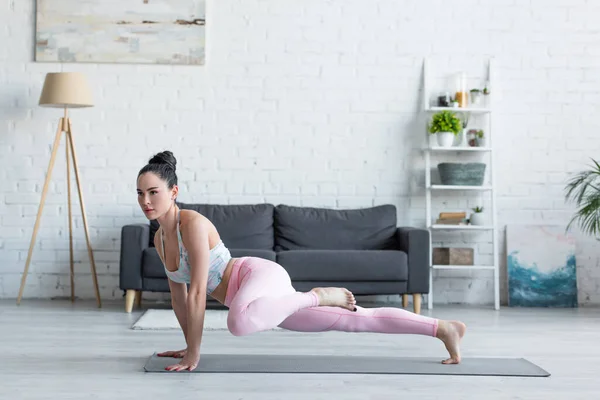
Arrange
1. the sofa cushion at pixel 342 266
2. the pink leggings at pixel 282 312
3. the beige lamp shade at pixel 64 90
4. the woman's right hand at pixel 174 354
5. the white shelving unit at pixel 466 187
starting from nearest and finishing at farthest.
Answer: the pink leggings at pixel 282 312 → the woman's right hand at pixel 174 354 → the sofa cushion at pixel 342 266 → the beige lamp shade at pixel 64 90 → the white shelving unit at pixel 466 187

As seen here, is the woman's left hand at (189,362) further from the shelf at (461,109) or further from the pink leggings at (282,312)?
the shelf at (461,109)

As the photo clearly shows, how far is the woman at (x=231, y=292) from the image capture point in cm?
304

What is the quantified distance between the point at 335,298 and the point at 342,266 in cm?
221

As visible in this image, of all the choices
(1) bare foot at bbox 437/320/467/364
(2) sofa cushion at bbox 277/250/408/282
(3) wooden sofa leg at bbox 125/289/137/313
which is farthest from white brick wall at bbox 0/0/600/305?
(1) bare foot at bbox 437/320/467/364

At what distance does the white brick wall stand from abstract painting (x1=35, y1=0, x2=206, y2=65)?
0.34 feet

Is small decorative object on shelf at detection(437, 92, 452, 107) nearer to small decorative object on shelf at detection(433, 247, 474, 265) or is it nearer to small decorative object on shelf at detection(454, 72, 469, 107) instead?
small decorative object on shelf at detection(454, 72, 469, 107)

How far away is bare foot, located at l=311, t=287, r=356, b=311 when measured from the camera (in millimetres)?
3090

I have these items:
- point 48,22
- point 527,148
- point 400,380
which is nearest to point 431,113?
point 527,148

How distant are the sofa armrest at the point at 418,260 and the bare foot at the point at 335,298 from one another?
91.2 inches

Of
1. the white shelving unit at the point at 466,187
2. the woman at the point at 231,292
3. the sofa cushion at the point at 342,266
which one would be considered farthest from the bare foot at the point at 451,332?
the white shelving unit at the point at 466,187

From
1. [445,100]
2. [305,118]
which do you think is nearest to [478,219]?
[445,100]

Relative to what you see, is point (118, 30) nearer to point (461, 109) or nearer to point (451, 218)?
point (461, 109)

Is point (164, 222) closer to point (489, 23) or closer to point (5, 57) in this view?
point (5, 57)

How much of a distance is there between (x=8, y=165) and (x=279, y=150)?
2089mm
